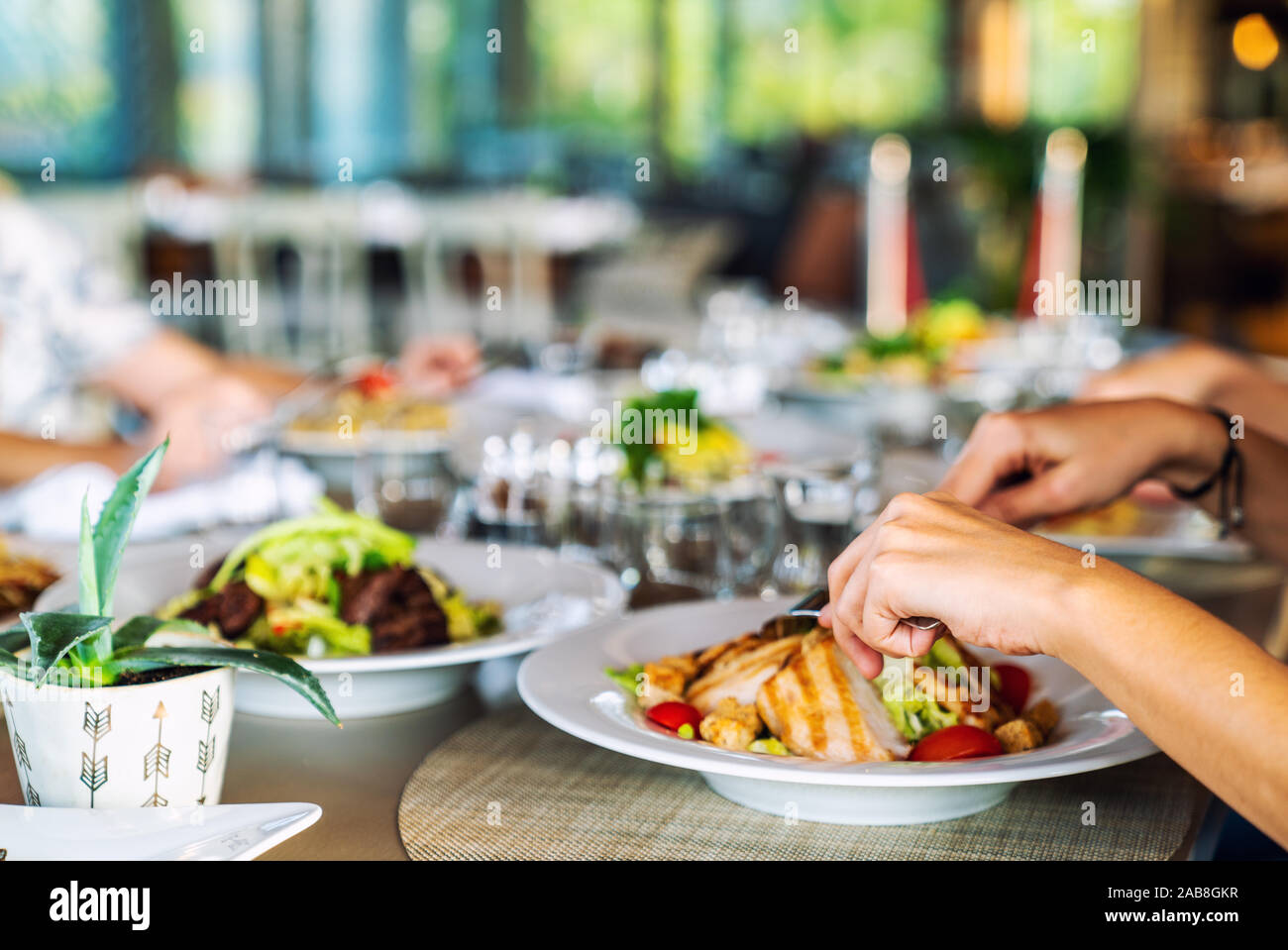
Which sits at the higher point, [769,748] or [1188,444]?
[1188,444]

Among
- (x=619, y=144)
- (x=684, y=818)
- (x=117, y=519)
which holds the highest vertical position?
(x=619, y=144)

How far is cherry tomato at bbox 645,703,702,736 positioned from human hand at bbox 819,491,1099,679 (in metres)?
0.13

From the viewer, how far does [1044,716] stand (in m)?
0.91

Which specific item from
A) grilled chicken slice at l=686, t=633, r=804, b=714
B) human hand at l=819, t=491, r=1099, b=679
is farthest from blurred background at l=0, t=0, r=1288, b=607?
human hand at l=819, t=491, r=1099, b=679

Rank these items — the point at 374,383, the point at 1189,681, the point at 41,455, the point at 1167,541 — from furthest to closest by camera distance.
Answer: the point at 374,383
the point at 41,455
the point at 1167,541
the point at 1189,681

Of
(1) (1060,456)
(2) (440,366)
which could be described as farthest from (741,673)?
(2) (440,366)

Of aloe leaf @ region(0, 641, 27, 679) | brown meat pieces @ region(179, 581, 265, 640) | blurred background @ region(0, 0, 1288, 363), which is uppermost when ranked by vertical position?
blurred background @ region(0, 0, 1288, 363)

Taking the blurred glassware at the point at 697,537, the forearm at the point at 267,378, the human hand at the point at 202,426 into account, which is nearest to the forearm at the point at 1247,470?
the blurred glassware at the point at 697,537

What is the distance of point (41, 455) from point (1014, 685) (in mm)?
1406

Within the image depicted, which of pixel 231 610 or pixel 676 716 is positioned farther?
pixel 231 610

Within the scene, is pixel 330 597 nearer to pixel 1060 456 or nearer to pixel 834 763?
pixel 834 763

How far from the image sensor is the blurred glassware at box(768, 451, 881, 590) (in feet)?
4.01

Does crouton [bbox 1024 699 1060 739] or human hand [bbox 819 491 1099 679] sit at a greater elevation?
human hand [bbox 819 491 1099 679]

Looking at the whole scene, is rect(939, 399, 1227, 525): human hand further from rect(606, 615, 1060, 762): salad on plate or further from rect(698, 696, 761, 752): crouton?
rect(698, 696, 761, 752): crouton
